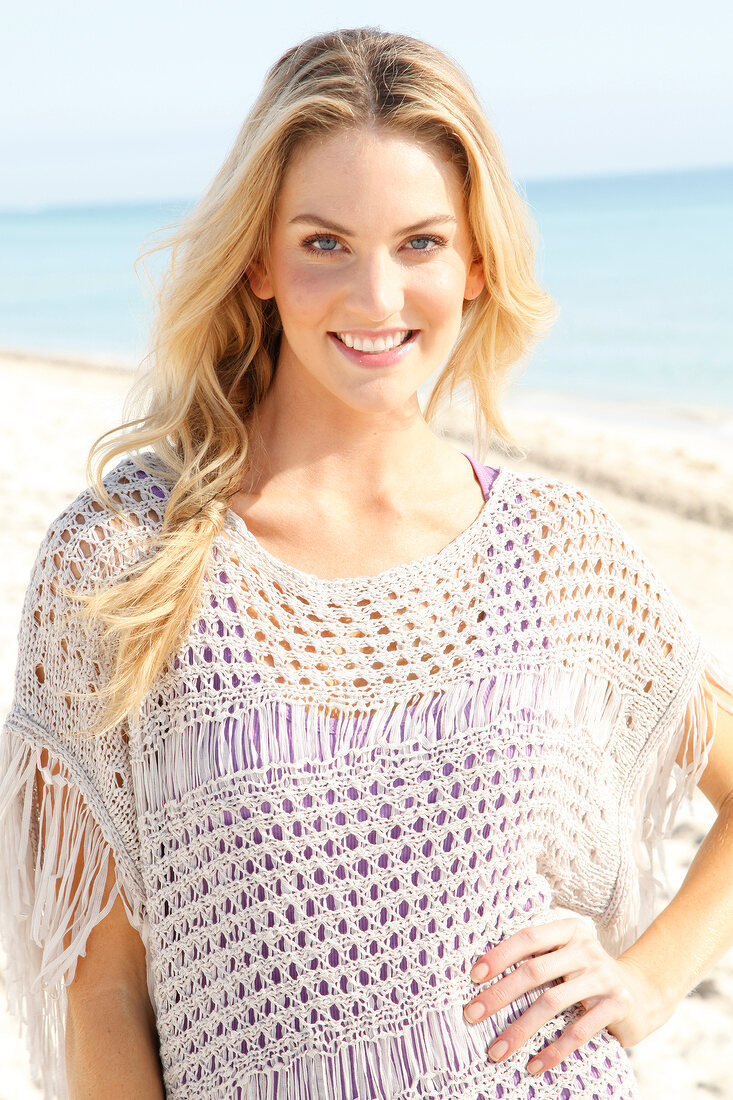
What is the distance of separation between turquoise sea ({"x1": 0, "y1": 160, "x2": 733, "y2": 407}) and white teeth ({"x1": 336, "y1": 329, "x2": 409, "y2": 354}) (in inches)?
22.4

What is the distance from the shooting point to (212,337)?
2.08 m

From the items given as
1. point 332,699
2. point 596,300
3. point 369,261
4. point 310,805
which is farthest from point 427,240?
point 596,300

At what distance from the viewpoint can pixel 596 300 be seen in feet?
80.4

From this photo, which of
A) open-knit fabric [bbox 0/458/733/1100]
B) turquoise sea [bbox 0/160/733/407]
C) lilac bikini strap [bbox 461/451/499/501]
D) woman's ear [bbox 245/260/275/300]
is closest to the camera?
open-knit fabric [bbox 0/458/733/1100]

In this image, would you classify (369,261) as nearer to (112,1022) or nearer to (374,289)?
(374,289)

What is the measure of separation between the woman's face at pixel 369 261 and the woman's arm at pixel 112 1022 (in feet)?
3.02

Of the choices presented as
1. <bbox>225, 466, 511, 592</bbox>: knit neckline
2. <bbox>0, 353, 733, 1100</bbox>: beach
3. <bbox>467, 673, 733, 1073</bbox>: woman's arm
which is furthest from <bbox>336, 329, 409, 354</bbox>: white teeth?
<bbox>467, 673, 733, 1073</bbox>: woman's arm

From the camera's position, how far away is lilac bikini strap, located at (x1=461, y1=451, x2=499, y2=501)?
2133mm

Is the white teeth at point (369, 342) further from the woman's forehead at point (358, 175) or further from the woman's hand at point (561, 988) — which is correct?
the woman's hand at point (561, 988)

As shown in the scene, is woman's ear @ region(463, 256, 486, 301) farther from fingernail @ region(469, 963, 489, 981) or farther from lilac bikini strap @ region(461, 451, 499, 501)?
fingernail @ region(469, 963, 489, 981)

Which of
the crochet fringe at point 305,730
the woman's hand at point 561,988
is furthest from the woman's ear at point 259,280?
the woman's hand at point 561,988

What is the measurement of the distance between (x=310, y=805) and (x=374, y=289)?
0.80 meters

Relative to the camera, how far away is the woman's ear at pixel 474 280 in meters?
2.07

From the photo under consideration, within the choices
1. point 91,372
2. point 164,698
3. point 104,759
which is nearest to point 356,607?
point 164,698
